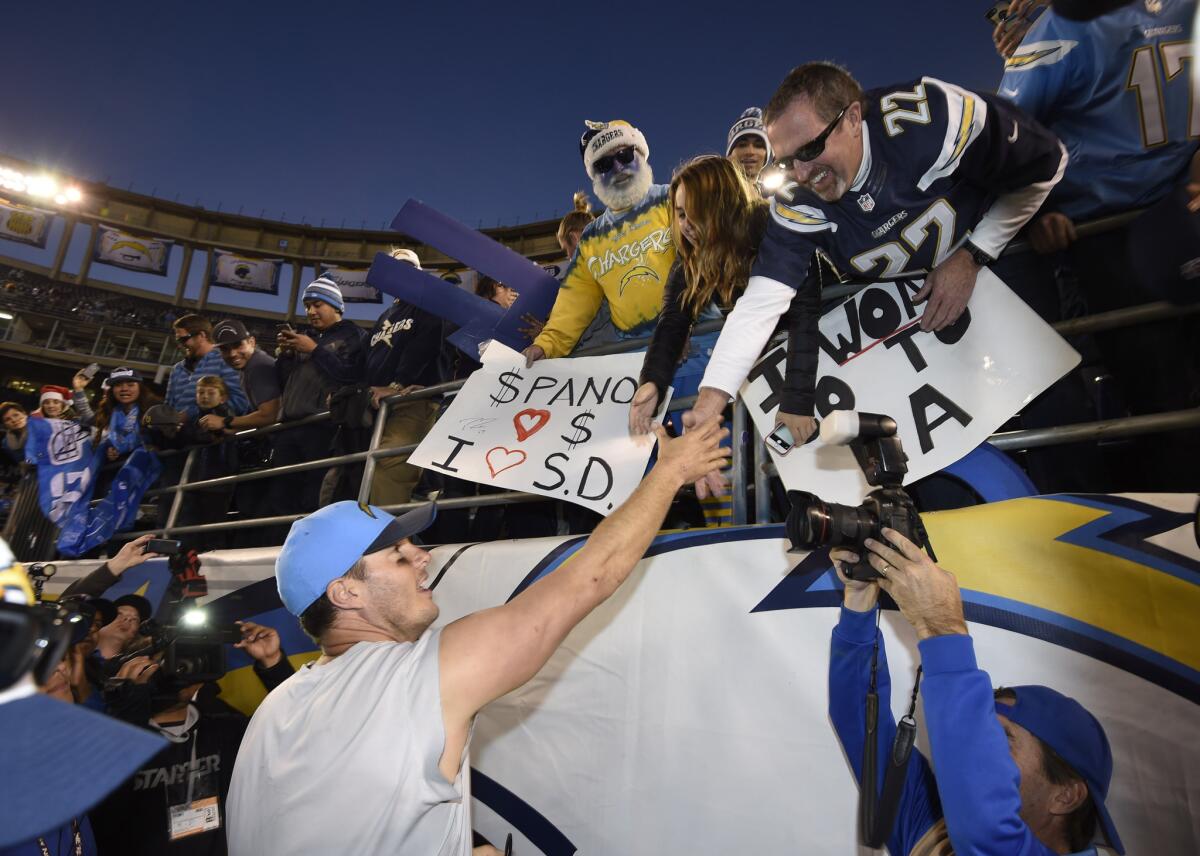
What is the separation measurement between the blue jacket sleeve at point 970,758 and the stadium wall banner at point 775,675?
0.37 metres

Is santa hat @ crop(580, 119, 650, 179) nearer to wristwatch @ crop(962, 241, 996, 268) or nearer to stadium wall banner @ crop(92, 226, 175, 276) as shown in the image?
wristwatch @ crop(962, 241, 996, 268)

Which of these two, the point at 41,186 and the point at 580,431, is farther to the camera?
the point at 41,186

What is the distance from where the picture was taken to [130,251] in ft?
103

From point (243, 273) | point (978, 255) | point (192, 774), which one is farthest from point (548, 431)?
point (243, 273)

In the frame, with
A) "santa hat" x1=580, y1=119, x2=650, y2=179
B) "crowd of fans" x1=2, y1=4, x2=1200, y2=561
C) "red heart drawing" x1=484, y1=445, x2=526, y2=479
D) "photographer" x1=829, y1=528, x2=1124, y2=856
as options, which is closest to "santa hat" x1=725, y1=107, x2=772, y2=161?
"crowd of fans" x1=2, y1=4, x2=1200, y2=561

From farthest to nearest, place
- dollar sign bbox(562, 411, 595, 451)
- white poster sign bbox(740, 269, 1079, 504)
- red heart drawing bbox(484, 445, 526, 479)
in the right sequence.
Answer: red heart drawing bbox(484, 445, 526, 479)
dollar sign bbox(562, 411, 595, 451)
white poster sign bbox(740, 269, 1079, 504)

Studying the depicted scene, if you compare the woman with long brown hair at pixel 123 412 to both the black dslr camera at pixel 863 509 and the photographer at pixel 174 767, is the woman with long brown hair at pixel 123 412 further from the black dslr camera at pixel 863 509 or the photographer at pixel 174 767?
the black dslr camera at pixel 863 509

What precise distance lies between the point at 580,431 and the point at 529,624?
131 centimetres

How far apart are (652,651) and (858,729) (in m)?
0.71

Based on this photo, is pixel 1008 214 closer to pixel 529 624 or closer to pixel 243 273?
pixel 529 624

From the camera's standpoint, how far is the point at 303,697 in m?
1.64

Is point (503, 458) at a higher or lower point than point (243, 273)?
lower

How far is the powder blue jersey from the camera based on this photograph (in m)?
1.92

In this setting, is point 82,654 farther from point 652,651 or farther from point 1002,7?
point 1002,7
